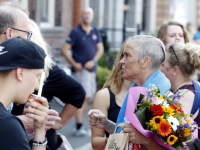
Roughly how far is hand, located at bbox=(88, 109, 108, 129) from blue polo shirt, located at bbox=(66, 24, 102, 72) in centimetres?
668

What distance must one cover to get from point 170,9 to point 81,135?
13028 millimetres

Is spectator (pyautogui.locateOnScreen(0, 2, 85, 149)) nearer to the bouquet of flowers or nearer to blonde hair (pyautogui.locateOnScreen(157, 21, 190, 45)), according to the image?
the bouquet of flowers

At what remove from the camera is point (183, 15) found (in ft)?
75.0

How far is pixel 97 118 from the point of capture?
13.0ft

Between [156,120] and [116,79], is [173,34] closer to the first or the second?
[116,79]

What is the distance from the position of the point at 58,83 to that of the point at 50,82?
0.07 meters

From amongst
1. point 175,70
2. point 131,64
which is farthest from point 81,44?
point 131,64

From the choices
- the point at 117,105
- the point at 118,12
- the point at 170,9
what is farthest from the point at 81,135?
the point at 170,9

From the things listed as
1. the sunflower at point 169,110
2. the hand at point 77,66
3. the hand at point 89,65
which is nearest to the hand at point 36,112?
the sunflower at point 169,110

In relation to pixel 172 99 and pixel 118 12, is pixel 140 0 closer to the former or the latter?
pixel 118 12

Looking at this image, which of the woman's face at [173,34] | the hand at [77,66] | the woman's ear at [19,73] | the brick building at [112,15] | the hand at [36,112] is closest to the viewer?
the woman's ear at [19,73]

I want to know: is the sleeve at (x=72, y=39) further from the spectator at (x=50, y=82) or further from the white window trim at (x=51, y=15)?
the spectator at (x=50, y=82)

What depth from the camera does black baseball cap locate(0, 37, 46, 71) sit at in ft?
9.15

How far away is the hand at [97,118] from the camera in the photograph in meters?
3.94
